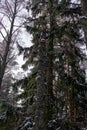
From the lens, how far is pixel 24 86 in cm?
1206

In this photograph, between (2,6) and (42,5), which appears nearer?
(42,5)

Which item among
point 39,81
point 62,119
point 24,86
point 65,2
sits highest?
point 65,2

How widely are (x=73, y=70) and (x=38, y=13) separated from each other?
377 cm

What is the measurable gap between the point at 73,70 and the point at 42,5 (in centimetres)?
398

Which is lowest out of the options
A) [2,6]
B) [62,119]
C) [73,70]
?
[62,119]

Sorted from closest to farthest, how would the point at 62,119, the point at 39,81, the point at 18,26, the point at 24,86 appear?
1. the point at 39,81
2. the point at 62,119
3. the point at 24,86
4. the point at 18,26

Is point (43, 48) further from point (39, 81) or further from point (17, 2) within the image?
point (17, 2)

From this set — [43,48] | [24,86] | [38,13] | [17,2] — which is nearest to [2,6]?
[17,2]

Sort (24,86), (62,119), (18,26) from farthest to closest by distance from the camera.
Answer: (18,26), (24,86), (62,119)

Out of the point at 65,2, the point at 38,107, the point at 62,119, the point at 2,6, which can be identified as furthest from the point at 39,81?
the point at 2,6

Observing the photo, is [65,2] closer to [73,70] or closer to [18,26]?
[73,70]

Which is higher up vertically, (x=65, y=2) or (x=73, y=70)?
(x=65, y=2)

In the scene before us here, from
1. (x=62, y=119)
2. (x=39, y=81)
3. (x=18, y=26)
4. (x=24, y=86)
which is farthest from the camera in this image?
(x=18, y=26)

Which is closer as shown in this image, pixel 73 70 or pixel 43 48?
pixel 43 48
